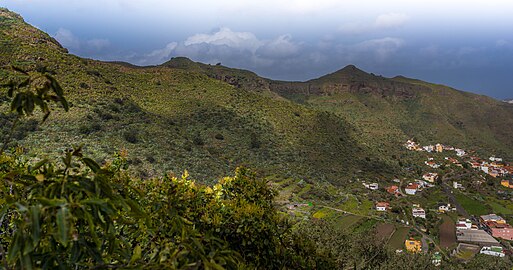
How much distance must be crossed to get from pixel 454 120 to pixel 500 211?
49.0 meters

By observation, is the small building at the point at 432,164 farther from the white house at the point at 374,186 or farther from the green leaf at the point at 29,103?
the green leaf at the point at 29,103

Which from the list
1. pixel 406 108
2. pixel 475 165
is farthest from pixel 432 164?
pixel 406 108

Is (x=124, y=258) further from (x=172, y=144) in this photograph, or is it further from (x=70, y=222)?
(x=172, y=144)

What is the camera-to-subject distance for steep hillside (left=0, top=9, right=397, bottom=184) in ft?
87.4

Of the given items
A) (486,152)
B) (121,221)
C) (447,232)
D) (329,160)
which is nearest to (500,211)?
(447,232)

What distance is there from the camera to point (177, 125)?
36688 mm

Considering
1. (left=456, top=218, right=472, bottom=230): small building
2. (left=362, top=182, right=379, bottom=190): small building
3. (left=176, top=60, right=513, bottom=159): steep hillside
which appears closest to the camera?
(left=456, top=218, right=472, bottom=230): small building

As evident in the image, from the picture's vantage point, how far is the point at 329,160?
159 ft

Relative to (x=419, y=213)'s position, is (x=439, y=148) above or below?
above

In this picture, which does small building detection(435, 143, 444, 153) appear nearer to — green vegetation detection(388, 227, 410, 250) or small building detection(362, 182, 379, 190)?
small building detection(362, 182, 379, 190)

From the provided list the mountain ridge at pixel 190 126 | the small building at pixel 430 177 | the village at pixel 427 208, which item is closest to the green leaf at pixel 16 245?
the mountain ridge at pixel 190 126

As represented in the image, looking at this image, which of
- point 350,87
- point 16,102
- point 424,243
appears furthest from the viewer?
point 350,87

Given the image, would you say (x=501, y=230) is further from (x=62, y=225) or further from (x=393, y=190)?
(x=62, y=225)

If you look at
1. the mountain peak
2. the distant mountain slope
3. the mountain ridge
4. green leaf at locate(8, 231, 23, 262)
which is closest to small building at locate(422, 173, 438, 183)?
the mountain ridge
